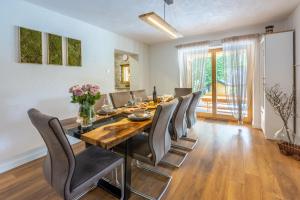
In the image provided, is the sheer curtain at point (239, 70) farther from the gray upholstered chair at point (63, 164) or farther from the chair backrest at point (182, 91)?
the gray upholstered chair at point (63, 164)

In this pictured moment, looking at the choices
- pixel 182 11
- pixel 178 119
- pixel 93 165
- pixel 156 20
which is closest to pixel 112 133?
pixel 93 165

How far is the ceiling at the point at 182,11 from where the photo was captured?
103 inches

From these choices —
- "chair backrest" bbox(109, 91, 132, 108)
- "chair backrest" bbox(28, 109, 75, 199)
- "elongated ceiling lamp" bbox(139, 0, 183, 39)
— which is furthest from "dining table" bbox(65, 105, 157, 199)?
"elongated ceiling lamp" bbox(139, 0, 183, 39)

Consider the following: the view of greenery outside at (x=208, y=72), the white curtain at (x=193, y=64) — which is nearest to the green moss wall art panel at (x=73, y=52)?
the white curtain at (x=193, y=64)

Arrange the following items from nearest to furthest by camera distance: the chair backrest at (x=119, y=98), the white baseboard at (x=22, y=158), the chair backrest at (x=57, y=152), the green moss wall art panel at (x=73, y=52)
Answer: the chair backrest at (x=57, y=152)
the white baseboard at (x=22, y=158)
the chair backrest at (x=119, y=98)
the green moss wall art panel at (x=73, y=52)

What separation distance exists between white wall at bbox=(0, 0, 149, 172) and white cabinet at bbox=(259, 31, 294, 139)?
3544 millimetres

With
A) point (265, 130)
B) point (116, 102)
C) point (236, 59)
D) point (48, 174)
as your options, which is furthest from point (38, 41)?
point (265, 130)

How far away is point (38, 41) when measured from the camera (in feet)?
8.50

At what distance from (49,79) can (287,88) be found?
4.24m

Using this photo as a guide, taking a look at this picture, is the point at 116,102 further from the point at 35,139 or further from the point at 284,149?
the point at 284,149

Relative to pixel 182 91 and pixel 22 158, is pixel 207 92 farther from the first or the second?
pixel 22 158

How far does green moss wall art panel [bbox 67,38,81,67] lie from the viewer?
120 inches

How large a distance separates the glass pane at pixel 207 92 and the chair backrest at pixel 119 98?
2.49 m

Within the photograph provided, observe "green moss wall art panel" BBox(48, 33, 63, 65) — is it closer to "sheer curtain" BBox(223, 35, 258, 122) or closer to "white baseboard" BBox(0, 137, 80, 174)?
"white baseboard" BBox(0, 137, 80, 174)
